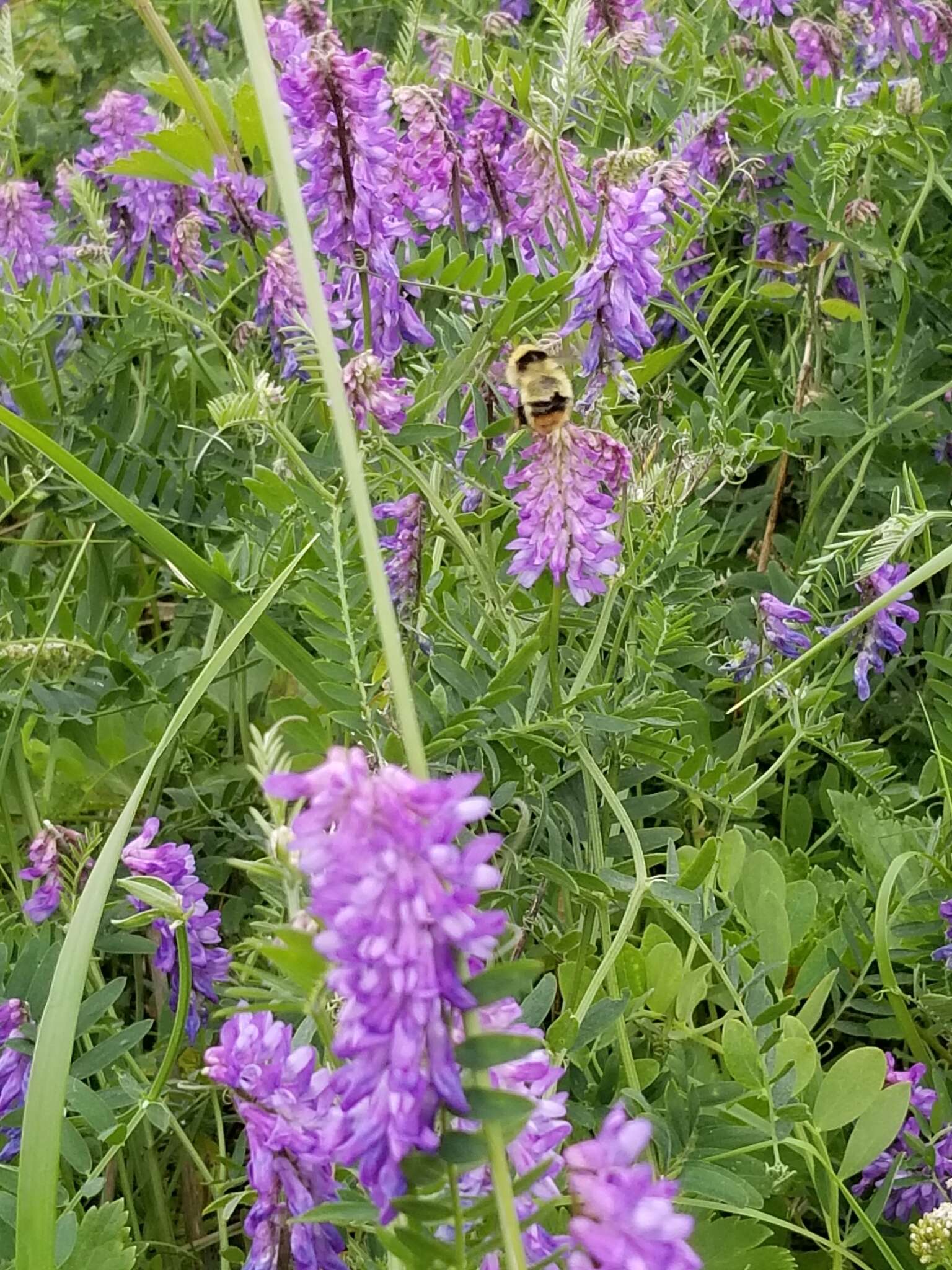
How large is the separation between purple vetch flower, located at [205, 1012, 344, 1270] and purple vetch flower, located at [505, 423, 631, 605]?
0.42m

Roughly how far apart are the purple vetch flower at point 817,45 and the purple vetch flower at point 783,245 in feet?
0.84

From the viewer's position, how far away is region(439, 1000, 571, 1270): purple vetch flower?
0.58m

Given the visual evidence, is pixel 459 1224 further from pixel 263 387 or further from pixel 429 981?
pixel 263 387

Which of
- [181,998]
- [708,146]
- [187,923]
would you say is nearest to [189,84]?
[708,146]

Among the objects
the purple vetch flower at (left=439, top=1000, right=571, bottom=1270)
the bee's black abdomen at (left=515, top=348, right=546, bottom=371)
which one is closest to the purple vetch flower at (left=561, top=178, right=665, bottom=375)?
the bee's black abdomen at (left=515, top=348, right=546, bottom=371)

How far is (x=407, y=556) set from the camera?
44.6 inches

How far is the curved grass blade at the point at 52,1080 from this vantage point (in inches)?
29.7

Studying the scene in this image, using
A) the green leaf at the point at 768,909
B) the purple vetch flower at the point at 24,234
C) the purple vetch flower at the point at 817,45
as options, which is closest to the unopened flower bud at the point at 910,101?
the purple vetch flower at the point at 817,45

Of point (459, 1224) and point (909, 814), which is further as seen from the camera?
point (909, 814)

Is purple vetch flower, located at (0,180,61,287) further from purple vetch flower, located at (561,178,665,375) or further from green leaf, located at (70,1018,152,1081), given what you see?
green leaf, located at (70,1018,152,1081)

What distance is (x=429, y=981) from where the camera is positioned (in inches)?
19.4

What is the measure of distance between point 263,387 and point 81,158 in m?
1.30

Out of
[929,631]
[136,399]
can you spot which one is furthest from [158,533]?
[929,631]

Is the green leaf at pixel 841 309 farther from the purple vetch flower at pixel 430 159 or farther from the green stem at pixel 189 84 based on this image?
the green stem at pixel 189 84
